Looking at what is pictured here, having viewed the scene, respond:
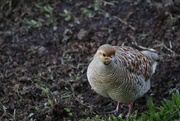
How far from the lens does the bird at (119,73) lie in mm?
4254

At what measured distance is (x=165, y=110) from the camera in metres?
4.66

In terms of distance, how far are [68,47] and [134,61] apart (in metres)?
1.93

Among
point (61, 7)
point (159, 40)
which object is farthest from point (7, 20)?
point (159, 40)

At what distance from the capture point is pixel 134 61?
4848 millimetres

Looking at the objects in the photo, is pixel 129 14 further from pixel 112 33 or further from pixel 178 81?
pixel 178 81

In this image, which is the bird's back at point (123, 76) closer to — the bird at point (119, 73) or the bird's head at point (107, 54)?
the bird at point (119, 73)

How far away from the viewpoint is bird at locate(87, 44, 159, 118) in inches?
167

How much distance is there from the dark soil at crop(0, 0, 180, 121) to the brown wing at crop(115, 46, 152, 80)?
1.96ft

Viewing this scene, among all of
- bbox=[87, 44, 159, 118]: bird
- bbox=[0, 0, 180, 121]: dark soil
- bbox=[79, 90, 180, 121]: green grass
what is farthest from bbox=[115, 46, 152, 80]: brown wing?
bbox=[0, 0, 180, 121]: dark soil

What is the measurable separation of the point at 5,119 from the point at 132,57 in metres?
1.99

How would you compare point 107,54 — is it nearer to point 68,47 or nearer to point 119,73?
point 119,73

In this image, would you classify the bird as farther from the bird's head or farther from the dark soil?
the dark soil

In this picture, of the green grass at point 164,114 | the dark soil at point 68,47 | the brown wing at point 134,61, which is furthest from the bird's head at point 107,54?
the dark soil at point 68,47

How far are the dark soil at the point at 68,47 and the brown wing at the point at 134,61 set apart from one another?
598 mm
